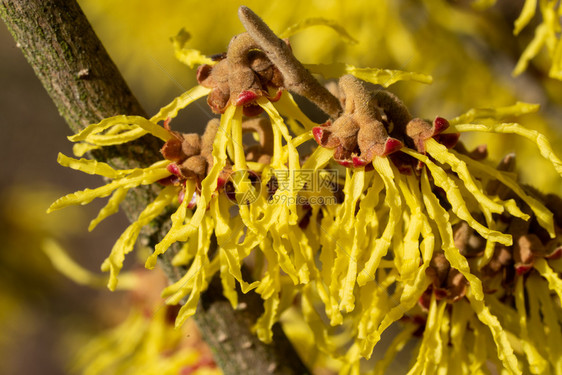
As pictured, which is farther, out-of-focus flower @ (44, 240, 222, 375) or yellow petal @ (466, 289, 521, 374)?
out-of-focus flower @ (44, 240, 222, 375)

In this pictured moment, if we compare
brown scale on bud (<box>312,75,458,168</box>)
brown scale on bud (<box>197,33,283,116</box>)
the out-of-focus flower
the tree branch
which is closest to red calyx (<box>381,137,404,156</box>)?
brown scale on bud (<box>312,75,458,168</box>)

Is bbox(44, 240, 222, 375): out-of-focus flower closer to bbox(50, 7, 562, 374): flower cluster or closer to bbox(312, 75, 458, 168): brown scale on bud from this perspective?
bbox(50, 7, 562, 374): flower cluster

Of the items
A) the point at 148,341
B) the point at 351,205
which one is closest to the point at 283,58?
the point at 351,205

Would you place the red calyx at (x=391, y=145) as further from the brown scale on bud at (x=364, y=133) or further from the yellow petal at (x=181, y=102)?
the yellow petal at (x=181, y=102)

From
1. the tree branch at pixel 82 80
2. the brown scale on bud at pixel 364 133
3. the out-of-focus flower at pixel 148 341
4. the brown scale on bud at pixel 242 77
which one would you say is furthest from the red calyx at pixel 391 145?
the out-of-focus flower at pixel 148 341

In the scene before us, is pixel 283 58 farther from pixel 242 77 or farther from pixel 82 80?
pixel 82 80
